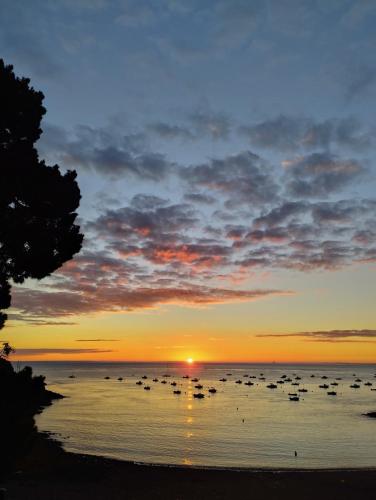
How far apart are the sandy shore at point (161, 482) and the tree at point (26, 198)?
54.0 ft

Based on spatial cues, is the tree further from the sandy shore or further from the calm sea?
the calm sea

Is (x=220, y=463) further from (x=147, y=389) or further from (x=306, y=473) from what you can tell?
(x=147, y=389)

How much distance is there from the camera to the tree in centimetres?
2058

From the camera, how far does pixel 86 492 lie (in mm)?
32500

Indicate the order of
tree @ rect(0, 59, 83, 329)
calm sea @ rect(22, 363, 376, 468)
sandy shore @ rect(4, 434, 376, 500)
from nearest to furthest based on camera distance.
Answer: tree @ rect(0, 59, 83, 329) < sandy shore @ rect(4, 434, 376, 500) < calm sea @ rect(22, 363, 376, 468)

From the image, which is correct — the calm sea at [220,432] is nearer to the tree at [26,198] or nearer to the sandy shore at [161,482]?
the sandy shore at [161,482]

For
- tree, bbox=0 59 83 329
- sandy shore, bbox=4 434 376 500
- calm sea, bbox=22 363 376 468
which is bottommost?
calm sea, bbox=22 363 376 468

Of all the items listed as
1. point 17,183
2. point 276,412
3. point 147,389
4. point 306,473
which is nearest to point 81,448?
point 306,473

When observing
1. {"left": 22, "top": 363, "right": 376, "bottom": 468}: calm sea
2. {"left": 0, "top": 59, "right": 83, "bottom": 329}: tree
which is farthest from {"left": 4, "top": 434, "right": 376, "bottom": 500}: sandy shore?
{"left": 0, "top": 59, "right": 83, "bottom": 329}: tree

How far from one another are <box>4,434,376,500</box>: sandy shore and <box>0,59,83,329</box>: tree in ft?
54.0

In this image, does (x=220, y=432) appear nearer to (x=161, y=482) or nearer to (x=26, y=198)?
(x=161, y=482)

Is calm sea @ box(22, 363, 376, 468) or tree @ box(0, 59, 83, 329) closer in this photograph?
tree @ box(0, 59, 83, 329)

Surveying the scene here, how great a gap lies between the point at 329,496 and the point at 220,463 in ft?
66.2

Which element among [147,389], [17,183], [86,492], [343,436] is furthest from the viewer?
[147,389]
